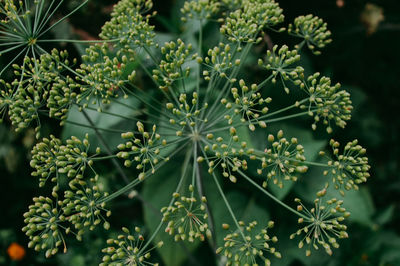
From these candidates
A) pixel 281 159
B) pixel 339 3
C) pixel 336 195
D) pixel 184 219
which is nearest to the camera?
pixel 184 219

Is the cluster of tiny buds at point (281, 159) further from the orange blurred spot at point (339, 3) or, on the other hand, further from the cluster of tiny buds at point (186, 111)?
the orange blurred spot at point (339, 3)

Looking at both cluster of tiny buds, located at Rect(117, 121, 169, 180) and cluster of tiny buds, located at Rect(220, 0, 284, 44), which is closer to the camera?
cluster of tiny buds, located at Rect(117, 121, 169, 180)

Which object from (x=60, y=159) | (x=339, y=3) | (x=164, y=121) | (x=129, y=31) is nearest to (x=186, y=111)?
(x=164, y=121)

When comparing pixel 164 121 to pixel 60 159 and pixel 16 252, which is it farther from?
pixel 16 252

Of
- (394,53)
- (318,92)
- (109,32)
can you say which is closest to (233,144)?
(318,92)

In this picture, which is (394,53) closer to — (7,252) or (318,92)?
(318,92)

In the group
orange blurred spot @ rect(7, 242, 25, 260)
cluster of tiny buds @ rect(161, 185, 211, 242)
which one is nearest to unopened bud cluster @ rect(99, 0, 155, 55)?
cluster of tiny buds @ rect(161, 185, 211, 242)

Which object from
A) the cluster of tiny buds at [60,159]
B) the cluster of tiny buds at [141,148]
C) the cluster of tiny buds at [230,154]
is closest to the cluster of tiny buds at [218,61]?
the cluster of tiny buds at [230,154]

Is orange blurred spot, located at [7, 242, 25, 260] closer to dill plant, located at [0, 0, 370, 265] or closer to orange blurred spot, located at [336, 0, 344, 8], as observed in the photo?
dill plant, located at [0, 0, 370, 265]

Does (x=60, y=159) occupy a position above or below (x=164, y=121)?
above

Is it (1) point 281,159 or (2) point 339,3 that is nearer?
(1) point 281,159

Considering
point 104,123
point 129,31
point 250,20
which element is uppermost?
point 129,31
